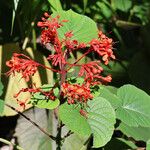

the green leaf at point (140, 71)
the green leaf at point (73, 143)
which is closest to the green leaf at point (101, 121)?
the green leaf at point (73, 143)

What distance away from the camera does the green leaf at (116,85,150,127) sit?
115 cm

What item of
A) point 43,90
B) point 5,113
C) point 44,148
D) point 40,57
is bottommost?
point 44,148

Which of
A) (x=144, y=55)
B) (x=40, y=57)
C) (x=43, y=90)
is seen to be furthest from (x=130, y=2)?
(x=43, y=90)

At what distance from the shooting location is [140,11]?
216 centimetres

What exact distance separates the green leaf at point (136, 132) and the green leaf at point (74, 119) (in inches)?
11.9

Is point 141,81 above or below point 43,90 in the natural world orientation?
below

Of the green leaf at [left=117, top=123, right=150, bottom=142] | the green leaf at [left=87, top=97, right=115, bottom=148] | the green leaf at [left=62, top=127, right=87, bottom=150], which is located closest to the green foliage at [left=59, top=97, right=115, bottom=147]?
the green leaf at [left=87, top=97, right=115, bottom=148]

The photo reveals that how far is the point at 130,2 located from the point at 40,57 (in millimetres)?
660

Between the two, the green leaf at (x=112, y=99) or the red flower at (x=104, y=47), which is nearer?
the red flower at (x=104, y=47)

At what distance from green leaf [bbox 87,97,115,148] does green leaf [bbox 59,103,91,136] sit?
0.04m

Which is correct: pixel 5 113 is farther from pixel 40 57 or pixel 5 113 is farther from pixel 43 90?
pixel 43 90

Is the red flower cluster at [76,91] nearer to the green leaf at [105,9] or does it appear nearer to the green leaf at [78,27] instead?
the green leaf at [78,27]

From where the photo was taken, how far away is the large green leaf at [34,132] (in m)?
1.53

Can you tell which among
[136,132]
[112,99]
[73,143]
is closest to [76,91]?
[112,99]
